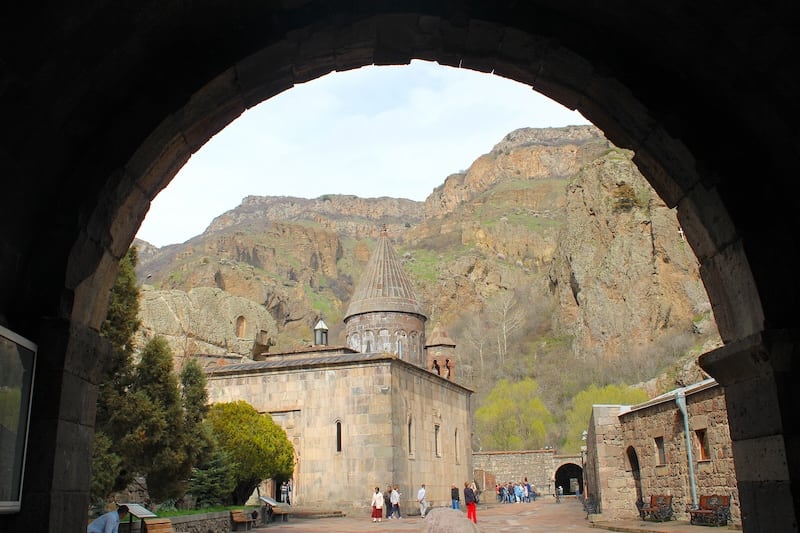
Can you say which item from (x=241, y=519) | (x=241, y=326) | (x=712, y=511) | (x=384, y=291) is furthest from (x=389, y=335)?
(x=712, y=511)

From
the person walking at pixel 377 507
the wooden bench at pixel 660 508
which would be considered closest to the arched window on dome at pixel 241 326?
the person walking at pixel 377 507

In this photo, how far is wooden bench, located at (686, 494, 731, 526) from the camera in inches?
514

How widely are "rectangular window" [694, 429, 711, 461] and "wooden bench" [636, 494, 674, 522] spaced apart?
1.85 m

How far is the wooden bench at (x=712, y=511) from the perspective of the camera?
42.8ft

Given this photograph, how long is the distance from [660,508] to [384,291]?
19.2 m

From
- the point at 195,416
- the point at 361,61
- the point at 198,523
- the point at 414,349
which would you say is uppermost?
the point at 414,349

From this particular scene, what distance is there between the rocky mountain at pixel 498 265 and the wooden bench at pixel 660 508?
2029 centimetres

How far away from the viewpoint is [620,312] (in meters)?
67.3

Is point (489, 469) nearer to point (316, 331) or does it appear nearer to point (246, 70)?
point (316, 331)

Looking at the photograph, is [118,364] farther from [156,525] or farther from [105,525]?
[105,525]

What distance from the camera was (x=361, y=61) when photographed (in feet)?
18.5

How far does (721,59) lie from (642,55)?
0.58 metres

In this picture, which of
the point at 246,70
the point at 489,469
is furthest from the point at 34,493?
the point at 489,469

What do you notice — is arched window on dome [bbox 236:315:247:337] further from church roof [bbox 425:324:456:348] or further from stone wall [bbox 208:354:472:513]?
stone wall [bbox 208:354:472:513]
